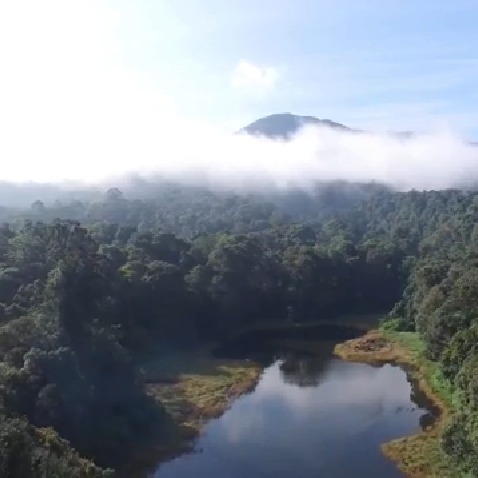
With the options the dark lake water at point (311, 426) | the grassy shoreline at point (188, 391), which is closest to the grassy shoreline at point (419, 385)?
the dark lake water at point (311, 426)

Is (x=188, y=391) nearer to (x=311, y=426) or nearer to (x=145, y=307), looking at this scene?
(x=311, y=426)

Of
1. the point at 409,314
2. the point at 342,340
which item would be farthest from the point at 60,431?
the point at 409,314

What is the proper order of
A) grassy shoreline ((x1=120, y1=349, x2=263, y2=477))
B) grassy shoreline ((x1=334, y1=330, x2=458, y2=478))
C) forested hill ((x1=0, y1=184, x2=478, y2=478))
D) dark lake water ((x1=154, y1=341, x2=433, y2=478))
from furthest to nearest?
1. grassy shoreline ((x1=120, y1=349, x2=263, y2=477))
2. dark lake water ((x1=154, y1=341, x2=433, y2=478))
3. grassy shoreline ((x1=334, y1=330, x2=458, y2=478))
4. forested hill ((x1=0, y1=184, x2=478, y2=478))

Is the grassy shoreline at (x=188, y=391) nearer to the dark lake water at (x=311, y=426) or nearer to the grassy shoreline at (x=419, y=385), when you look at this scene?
the dark lake water at (x=311, y=426)

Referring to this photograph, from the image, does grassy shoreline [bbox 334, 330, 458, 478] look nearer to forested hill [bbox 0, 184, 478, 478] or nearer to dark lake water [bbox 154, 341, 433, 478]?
dark lake water [bbox 154, 341, 433, 478]

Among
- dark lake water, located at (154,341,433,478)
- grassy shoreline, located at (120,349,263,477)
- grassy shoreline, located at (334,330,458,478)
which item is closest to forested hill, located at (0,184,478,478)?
grassy shoreline, located at (120,349,263,477)

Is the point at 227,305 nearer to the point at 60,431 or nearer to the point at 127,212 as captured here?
the point at 60,431
